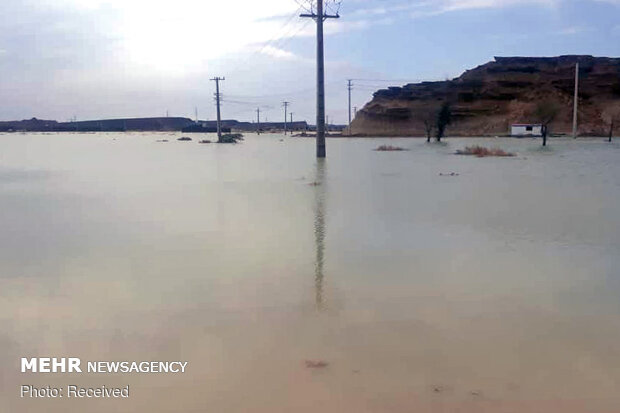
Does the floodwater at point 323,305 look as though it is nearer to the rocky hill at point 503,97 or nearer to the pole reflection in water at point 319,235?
the pole reflection in water at point 319,235

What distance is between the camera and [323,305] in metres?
6.20

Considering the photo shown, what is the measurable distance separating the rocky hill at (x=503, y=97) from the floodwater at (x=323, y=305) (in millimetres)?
80872

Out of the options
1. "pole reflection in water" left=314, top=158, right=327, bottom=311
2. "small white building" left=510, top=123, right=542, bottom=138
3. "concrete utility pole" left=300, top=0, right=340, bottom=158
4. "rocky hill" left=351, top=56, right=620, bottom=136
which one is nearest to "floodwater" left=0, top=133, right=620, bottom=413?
"pole reflection in water" left=314, top=158, right=327, bottom=311

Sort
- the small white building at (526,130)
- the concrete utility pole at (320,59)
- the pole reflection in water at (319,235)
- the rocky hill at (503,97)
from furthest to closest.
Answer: the rocky hill at (503,97)
the small white building at (526,130)
the concrete utility pole at (320,59)
the pole reflection in water at (319,235)

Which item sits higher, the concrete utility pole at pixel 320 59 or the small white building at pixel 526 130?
the concrete utility pole at pixel 320 59

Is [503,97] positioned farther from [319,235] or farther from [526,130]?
[319,235]

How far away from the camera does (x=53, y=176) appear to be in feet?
80.6

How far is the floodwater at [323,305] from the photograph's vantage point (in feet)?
14.2

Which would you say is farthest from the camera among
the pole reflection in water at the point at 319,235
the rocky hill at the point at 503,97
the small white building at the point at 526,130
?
the rocky hill at the point at 503,97

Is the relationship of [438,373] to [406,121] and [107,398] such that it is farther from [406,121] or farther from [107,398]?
[406,121]

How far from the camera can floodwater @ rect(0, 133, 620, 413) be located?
432 centimetres

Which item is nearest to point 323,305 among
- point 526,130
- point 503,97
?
point 526,130

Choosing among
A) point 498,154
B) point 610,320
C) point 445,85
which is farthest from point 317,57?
point 445,85

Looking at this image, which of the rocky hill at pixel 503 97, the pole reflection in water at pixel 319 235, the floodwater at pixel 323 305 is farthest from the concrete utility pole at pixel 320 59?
the rocky hill at pixel 503 97
